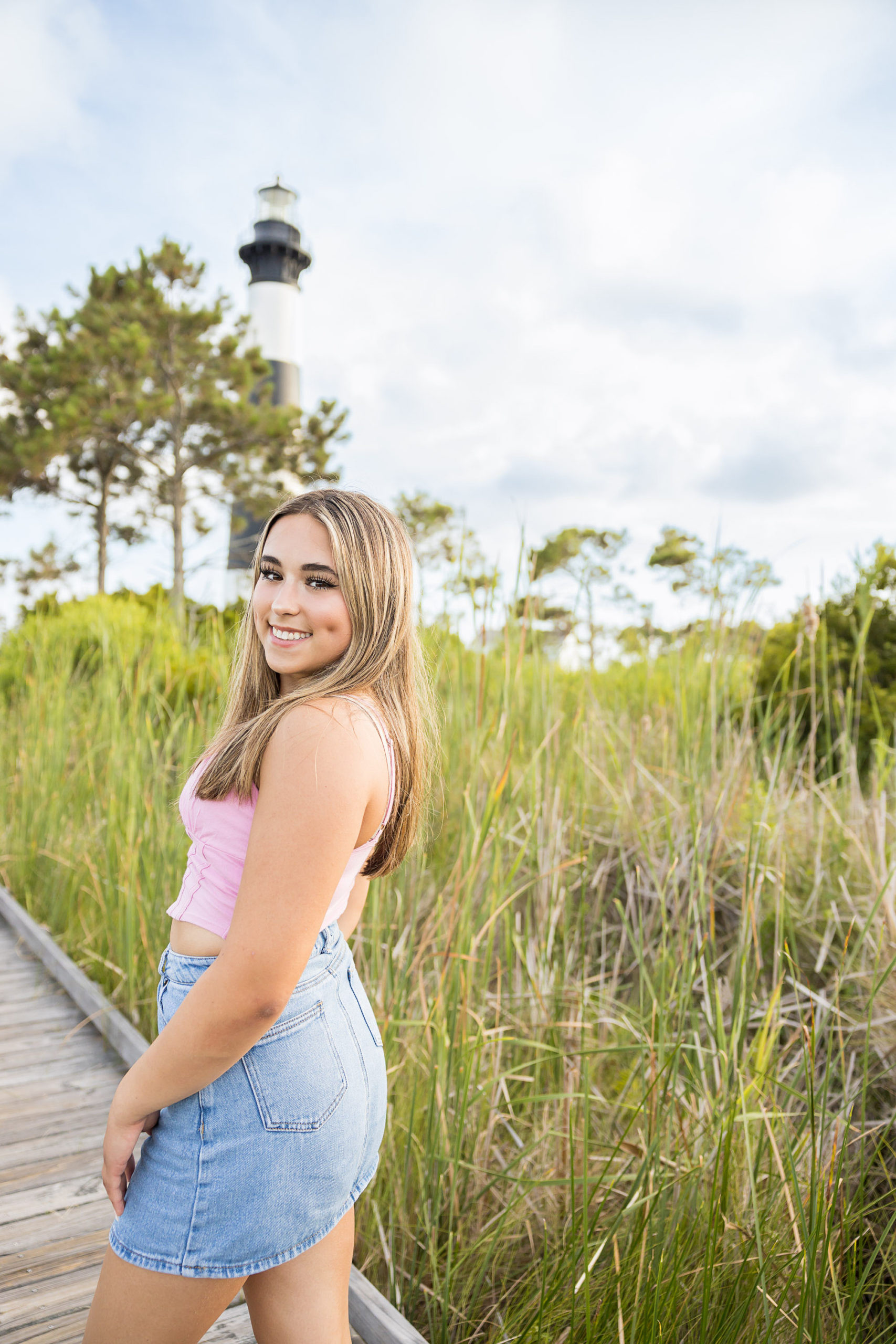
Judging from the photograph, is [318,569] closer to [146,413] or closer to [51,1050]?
[51,1050]

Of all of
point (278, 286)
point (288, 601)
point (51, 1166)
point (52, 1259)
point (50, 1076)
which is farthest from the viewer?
point (278, 286)

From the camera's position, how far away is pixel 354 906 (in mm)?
1282

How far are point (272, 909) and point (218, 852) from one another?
186mm

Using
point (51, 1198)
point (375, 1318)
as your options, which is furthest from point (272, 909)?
point (51, 1198)

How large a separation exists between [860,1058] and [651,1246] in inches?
39.2

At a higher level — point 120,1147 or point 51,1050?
point 120,1147

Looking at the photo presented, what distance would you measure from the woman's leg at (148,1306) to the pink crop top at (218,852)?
1.19ft

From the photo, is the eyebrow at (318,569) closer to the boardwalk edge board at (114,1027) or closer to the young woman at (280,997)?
the young woman at (280,997)

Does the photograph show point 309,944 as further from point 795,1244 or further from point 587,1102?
point 795,1244

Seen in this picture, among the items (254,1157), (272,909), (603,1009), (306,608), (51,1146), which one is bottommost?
(51,1146)

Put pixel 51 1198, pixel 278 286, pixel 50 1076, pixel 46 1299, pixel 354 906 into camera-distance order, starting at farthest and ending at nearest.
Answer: pixel 278 286 < pixel 50 1076 < pixel 51 1198 < pixel 46 1299 < pixel 354 906

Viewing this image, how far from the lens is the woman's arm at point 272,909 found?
778 mm

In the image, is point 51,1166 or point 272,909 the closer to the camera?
point 272,909

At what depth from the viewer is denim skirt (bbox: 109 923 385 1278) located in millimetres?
849
